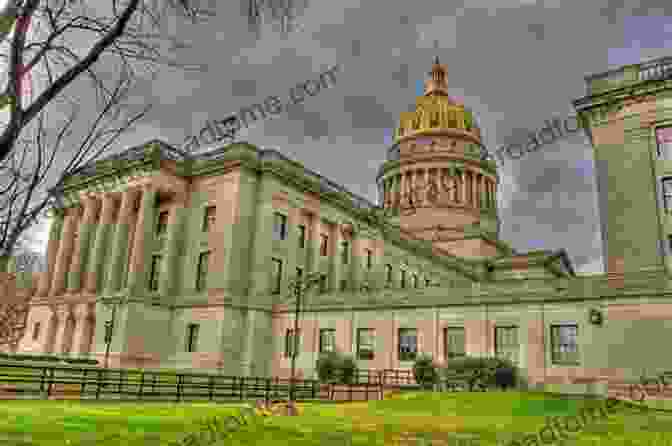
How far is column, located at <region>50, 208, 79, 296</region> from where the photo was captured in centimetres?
4747

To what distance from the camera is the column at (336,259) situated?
50125mm

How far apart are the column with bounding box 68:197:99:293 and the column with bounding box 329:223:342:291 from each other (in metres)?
21.9

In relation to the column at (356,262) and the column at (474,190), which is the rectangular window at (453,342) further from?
the column at (474,190)

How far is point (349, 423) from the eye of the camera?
52.5 ft

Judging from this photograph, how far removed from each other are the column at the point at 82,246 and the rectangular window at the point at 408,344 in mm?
28917

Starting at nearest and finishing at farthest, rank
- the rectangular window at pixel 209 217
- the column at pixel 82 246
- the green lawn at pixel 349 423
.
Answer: the green lawn at pixel 349 423, the rectangular window at pixel 209 217, the column at pixel 82 246

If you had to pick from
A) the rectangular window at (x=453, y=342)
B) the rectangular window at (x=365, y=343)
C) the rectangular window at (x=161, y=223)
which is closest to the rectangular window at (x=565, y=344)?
the rectangular window at (x=453, y=342)

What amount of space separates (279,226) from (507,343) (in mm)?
21340

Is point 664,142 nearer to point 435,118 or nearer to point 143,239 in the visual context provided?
point 143,239

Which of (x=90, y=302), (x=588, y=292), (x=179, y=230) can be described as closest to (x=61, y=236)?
(x=90, y=302)

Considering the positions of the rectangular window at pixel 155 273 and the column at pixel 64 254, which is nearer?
the rectangular window at pixel 155 273

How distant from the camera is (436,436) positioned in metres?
13.7

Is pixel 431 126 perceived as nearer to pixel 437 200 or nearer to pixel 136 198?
pixel 437 200

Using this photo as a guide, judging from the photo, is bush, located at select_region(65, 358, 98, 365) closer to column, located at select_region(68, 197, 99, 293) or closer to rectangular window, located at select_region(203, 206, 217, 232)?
column, located at select_region(68, 197, 99, 293)
